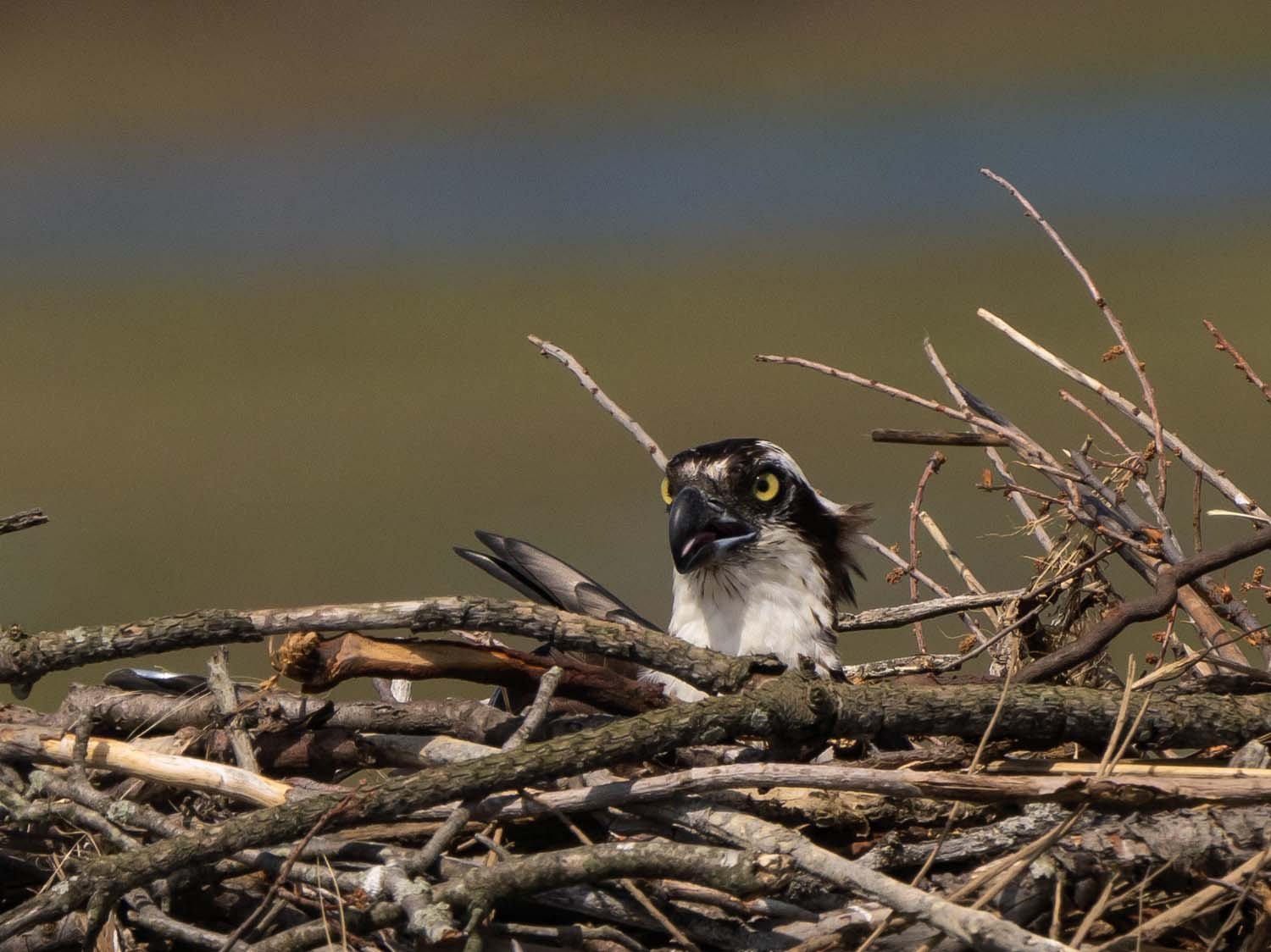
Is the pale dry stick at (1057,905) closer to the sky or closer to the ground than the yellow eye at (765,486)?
closer to the ground

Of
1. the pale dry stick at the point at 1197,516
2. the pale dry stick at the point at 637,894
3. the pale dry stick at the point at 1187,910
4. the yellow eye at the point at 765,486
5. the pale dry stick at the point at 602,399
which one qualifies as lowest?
the pale dry stick at the point at 1187,910

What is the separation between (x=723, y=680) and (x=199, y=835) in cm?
102

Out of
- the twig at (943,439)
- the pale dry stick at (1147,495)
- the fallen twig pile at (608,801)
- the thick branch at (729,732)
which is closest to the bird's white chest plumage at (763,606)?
the twig at (943,439)

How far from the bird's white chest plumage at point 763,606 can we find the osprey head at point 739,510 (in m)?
0.01

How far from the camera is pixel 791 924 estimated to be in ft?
8.70

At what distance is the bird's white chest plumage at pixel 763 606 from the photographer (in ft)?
13.2

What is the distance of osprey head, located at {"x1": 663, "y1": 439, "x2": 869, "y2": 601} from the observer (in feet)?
13.1

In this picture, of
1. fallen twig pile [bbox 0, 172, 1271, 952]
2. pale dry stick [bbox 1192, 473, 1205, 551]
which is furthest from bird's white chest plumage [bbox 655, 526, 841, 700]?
pale dry stick [bbox 1192, 473, 1205, 551]

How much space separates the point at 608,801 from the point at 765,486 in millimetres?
1549

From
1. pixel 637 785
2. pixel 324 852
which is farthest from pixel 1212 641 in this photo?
pixel 324 852

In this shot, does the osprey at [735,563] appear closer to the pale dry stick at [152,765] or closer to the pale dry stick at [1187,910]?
the pale dry stick at [152,765]

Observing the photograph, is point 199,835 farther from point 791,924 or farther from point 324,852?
point 791,924

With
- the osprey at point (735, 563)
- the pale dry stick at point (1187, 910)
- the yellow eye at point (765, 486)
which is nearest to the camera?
the pale dry stick at point (1187, 910)

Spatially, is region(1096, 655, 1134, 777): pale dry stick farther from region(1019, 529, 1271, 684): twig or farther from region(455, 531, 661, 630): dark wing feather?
region(455, 531, 661, 630): dark wing feather
